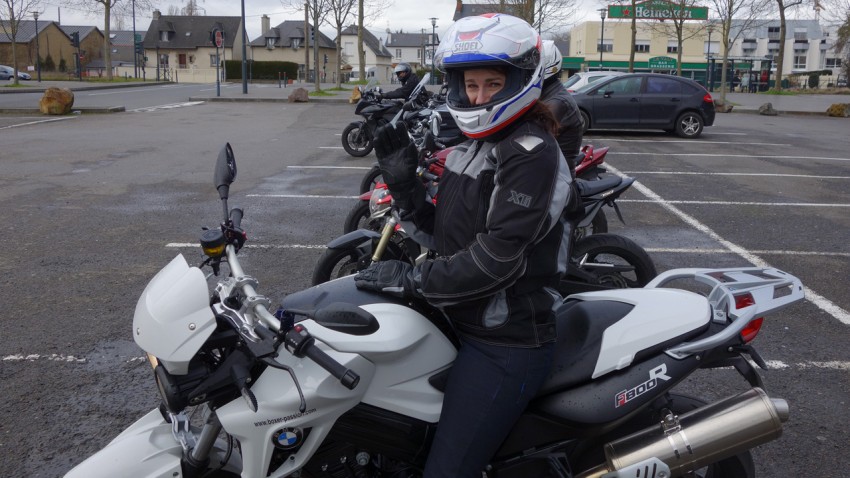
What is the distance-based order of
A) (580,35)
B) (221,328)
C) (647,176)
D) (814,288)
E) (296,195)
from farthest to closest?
(580,35)
(647,176)
(296,195)
(814,288)
(221,328)

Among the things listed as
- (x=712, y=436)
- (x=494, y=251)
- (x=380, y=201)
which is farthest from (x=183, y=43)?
(x=712, y=436)

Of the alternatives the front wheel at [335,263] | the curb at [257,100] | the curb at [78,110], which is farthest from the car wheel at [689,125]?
the curb at [78,110]

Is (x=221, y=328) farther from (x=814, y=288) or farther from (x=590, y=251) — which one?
(x=814, y=288)

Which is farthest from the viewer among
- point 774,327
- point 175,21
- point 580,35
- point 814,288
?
point 175,21

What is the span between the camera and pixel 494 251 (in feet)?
7.36

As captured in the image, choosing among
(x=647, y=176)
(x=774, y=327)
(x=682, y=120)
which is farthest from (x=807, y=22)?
(x=774, y=327)

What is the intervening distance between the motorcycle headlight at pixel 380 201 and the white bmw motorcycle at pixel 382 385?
2.94m

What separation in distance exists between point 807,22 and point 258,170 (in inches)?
4124

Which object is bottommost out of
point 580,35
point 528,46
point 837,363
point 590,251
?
point 837,363

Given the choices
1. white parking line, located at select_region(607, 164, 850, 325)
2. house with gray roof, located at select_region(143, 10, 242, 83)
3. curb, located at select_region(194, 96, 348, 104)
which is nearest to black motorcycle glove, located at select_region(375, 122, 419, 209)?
white parking line, located at select_region(607, 164, 850, 325)

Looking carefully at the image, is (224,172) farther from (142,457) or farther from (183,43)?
(183,43)

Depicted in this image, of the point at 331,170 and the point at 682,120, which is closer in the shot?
the point at 331,170

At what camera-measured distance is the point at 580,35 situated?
7950 centimetres

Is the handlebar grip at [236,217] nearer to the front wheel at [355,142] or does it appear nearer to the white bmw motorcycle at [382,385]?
the white bmw motorcycle at [382,385]
